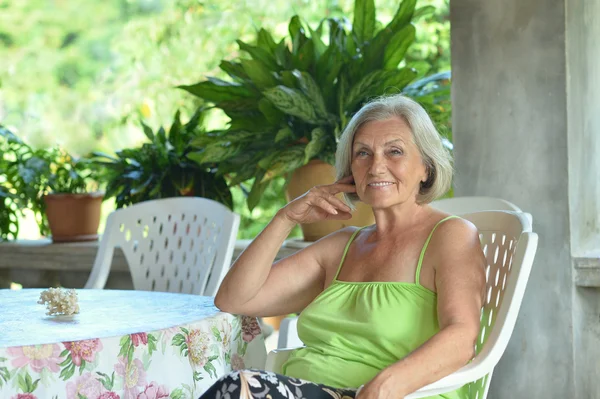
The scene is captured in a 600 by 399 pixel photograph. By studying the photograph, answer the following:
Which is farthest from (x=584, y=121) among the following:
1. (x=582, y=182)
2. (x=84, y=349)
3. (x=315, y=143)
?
(x=84, y=349)

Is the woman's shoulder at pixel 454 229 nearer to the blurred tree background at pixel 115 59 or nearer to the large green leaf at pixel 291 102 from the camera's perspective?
the large green leaf at pixel 291 102

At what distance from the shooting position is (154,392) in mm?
1834

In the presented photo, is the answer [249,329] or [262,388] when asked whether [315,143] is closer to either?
[249,329]

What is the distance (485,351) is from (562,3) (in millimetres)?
1259

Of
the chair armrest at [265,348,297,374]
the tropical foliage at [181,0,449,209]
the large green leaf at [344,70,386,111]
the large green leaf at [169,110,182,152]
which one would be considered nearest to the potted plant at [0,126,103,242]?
the large green leaf at [169,110,182,152]

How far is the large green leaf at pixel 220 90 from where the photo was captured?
11.4ft

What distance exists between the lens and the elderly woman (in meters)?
1.81

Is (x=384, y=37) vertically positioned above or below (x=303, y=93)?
above

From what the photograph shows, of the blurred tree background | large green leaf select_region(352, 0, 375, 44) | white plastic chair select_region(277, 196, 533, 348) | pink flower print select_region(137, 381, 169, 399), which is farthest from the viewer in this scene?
the blurred tree background

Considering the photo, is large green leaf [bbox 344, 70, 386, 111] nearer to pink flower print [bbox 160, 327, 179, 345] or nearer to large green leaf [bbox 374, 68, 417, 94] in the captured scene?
large green leaf [bbox 374, 68, 417, 94]

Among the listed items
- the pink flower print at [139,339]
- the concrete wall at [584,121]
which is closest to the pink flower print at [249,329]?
the pink flower print at [139,339]

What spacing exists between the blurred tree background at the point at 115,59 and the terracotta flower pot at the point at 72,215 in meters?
2.86

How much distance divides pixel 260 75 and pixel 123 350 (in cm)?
178

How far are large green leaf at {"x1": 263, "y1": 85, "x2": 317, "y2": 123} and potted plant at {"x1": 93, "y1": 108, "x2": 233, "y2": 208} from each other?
74cm
